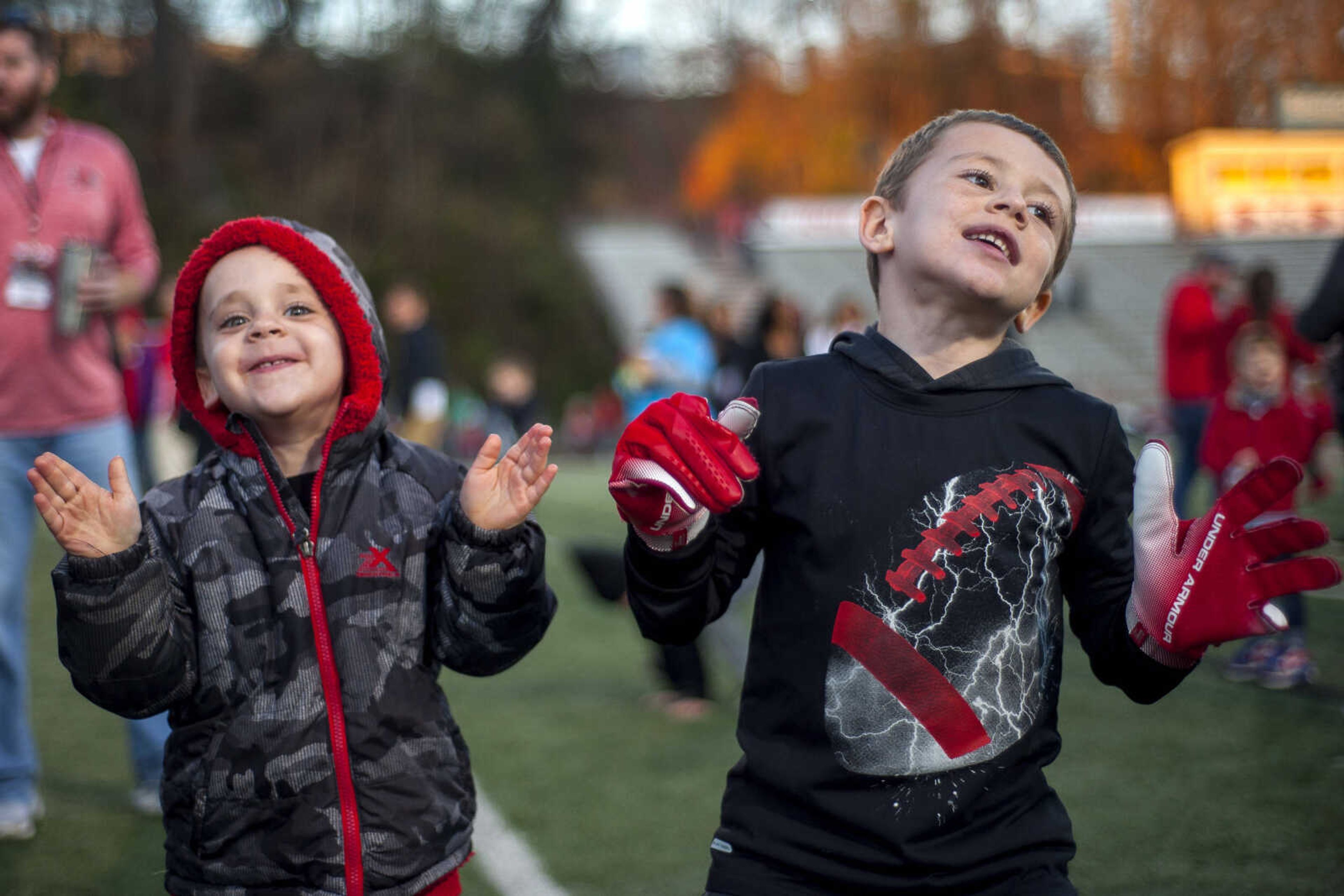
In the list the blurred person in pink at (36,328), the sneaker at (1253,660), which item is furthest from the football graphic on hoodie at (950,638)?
the sneaker at (1253,660)

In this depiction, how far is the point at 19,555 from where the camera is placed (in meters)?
3.31

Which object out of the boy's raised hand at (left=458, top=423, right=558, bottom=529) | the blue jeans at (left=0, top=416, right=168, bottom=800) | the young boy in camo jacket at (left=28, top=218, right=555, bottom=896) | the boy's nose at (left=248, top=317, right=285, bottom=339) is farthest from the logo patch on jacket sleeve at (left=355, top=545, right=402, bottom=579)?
the blue jeans at (left=0, top=416, right=168, bottom=800)

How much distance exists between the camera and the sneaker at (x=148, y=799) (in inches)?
139

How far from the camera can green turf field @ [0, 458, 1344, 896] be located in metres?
3.15

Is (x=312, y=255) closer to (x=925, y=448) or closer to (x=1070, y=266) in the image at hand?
(x=925, y=448)

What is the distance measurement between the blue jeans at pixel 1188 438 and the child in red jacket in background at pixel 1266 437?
1.76 meters

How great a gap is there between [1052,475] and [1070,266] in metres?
30.2

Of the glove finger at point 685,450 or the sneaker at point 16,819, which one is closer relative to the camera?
the glove finger at point 685,450

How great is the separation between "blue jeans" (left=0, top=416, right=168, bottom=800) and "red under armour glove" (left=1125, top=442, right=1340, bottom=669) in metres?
2.63

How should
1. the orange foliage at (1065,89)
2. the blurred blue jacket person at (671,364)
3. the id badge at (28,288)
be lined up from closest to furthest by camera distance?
the id badge at (28,288), the blurred blue jacket person at (671,364), the orange foliage at (1065,89)

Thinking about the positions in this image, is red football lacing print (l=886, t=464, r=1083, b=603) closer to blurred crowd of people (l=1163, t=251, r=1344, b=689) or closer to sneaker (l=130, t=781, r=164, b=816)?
blurred crowd of people (l=1163, t=251, r=1344, b=689)

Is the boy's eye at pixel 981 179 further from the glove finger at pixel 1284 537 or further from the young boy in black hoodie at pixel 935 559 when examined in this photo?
Answer: the glove finger at pixel 1284 537

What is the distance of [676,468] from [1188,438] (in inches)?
258

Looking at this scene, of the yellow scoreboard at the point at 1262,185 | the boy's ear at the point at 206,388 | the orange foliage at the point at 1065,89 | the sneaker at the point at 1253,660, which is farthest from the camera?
the orange foliage at the point at 1065,89
